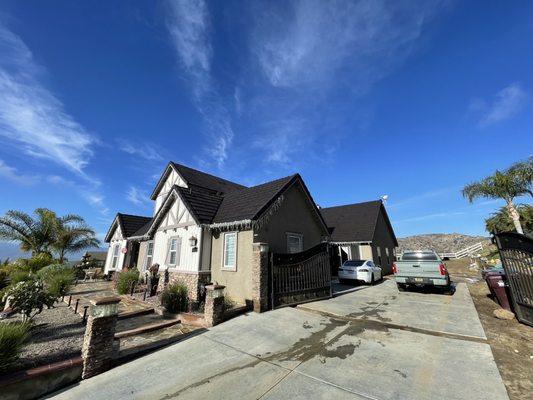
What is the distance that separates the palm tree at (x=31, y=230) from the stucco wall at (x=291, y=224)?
22.7m

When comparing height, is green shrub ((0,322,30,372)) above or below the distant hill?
below

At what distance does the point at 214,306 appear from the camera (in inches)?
320

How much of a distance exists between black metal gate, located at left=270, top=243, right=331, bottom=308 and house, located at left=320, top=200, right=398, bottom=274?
442 inches

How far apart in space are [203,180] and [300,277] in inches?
499

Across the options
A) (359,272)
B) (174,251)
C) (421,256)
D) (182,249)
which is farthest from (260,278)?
(359,272)

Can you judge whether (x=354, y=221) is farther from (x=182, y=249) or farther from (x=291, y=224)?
(x=182, y=249)

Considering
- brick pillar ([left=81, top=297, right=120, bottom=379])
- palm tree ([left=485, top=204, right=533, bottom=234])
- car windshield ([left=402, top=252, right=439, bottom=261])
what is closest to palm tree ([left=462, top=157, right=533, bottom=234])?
palm tree ([left=485, top=204, right=533, bottom=234])

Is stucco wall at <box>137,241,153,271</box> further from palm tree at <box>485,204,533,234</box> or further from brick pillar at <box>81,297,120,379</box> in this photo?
palm tree at <box>485,204,533,234</box>

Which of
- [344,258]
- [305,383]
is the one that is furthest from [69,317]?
[344,258]

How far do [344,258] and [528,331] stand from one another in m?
16.2

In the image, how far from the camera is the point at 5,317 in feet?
28.4

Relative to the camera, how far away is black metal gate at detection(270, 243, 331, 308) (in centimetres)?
1002

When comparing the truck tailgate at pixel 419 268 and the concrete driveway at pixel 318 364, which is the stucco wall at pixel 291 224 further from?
the truck tailgate at pixel 419 268

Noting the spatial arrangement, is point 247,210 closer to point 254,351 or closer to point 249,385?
point 254,351
